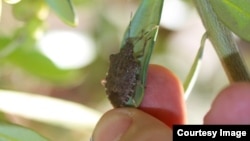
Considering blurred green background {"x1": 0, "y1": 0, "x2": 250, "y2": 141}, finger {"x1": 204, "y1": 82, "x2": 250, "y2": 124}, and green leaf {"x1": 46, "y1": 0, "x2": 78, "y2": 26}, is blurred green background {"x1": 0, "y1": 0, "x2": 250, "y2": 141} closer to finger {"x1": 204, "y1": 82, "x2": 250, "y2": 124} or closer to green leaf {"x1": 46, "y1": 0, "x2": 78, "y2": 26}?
green leaf {"x1": 46, "y1": 0, "x2": 78, "y2": 26}

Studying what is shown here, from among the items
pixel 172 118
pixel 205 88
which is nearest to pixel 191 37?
pixel 205 88

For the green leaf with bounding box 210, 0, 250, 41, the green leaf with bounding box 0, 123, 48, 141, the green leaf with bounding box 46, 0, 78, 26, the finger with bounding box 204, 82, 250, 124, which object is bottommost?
the green leaf with bounding box 0, 123, 48, 141

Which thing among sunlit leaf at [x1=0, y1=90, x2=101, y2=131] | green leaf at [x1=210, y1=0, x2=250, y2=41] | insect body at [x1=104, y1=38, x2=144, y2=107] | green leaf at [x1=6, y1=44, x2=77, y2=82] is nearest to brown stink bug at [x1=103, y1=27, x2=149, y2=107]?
insect body at [x1=104, y1=38, x2=144, y2=107]

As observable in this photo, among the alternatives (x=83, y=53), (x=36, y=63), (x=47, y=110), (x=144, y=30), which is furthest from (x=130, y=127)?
(x=83, y=53)

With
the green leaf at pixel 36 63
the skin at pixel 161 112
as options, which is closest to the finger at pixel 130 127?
the skin at pixel 161 112

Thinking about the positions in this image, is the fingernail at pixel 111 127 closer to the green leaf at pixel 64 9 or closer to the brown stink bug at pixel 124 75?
the brown stink bug at pixel 124 75

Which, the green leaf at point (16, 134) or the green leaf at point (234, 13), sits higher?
the green leaf at point (234, 13)

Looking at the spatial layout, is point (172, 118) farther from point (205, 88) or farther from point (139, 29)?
point (205, 88)
